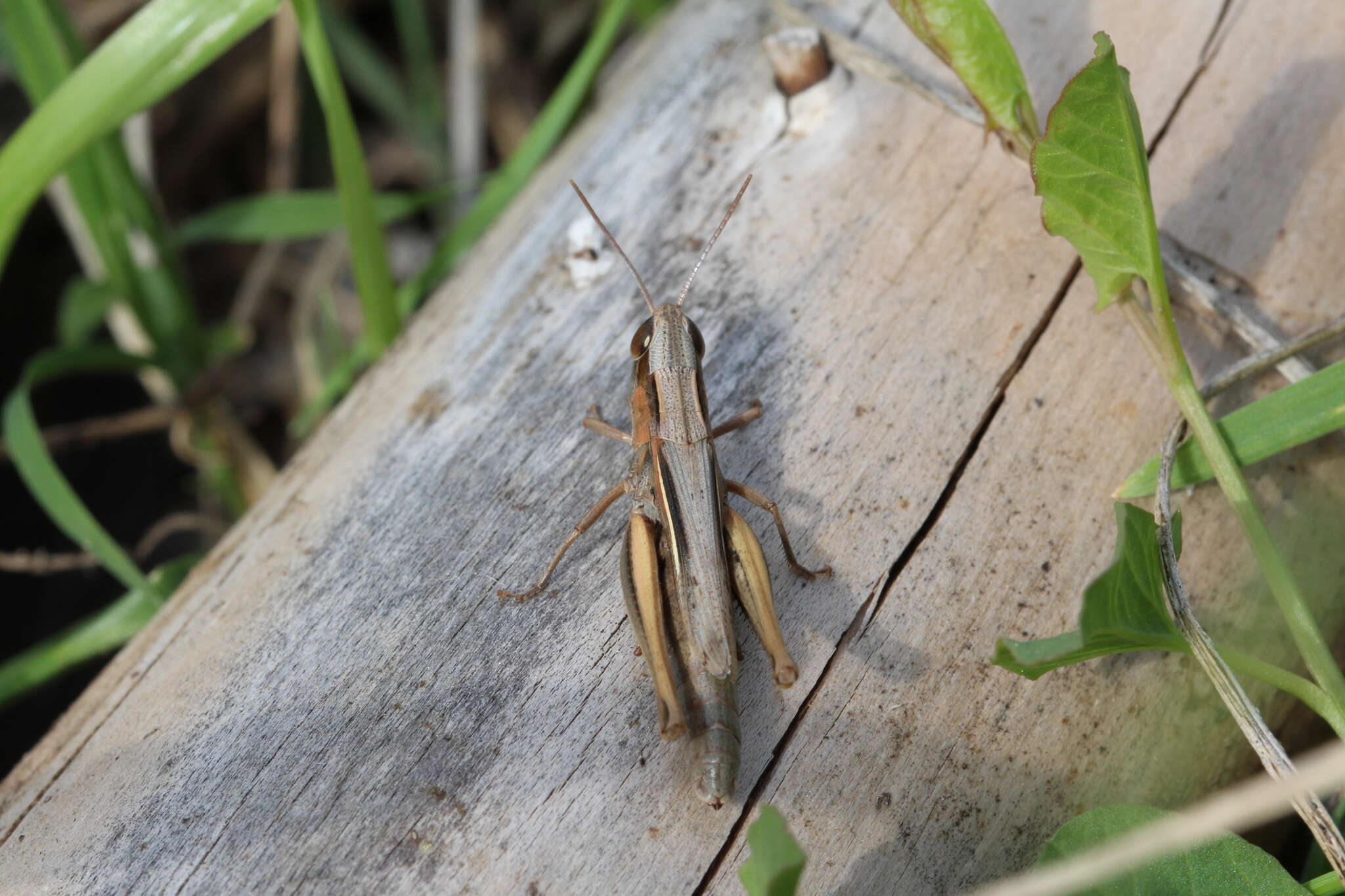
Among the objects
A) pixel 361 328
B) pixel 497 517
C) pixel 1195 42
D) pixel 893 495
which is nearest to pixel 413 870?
pixel 497 517

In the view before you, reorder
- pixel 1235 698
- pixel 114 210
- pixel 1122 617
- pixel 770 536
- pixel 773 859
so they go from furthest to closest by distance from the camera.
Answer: pixel 114 210, pixel 770 536, pixel 1235 698, pixel 1122 617, pixel 773 859

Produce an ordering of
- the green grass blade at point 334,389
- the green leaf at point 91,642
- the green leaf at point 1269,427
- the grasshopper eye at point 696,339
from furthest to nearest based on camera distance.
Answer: the green grass blade at point 334,389 < the green leaf at point 91,642 < the grasshopper eye at point 696,339 < the green leaf at point 1269,427

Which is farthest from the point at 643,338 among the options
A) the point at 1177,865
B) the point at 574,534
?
the point at 1177,865

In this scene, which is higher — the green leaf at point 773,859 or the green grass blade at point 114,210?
the green grass blade at point 114,210

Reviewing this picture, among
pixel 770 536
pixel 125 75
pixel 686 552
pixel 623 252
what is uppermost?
pixel 125 75

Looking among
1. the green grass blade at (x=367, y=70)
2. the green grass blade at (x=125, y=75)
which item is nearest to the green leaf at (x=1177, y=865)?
the green grass blade at (x=125, y=75)

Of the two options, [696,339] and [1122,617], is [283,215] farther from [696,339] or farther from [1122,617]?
[1122,617]

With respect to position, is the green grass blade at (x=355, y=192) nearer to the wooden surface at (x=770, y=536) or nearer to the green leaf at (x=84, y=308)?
the wooden surface at (x=770, y=536)
